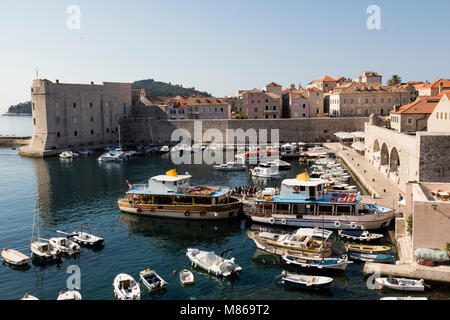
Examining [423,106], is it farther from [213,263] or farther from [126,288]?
[126,288]

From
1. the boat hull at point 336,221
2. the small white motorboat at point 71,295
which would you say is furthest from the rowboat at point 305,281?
the small white motorboat at point 71,295

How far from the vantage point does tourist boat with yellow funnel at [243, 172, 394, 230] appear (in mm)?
27594

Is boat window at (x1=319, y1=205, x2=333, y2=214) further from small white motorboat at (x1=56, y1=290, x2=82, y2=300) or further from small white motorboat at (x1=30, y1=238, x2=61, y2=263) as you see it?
small white motorboat at (x1=30, y1=238, x2=61, y2=263)

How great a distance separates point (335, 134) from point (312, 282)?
54834mm

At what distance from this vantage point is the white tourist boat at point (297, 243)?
74.0 ft

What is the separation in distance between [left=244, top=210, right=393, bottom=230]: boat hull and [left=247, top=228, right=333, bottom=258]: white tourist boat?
215cm

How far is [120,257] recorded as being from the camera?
80.3ft

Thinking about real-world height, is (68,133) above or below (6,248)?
above

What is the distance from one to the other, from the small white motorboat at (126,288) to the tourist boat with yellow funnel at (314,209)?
40.6 ft

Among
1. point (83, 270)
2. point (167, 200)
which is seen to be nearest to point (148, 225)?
point (167, 200)

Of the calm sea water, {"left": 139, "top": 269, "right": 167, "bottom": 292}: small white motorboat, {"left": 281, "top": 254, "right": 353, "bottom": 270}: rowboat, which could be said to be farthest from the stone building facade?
{"left": 281, "top": 254, "right": 353, "bottom": 270}: rowboat

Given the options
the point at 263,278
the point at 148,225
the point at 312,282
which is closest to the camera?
the point at 312,282

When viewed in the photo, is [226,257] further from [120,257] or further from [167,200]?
[167,200]
